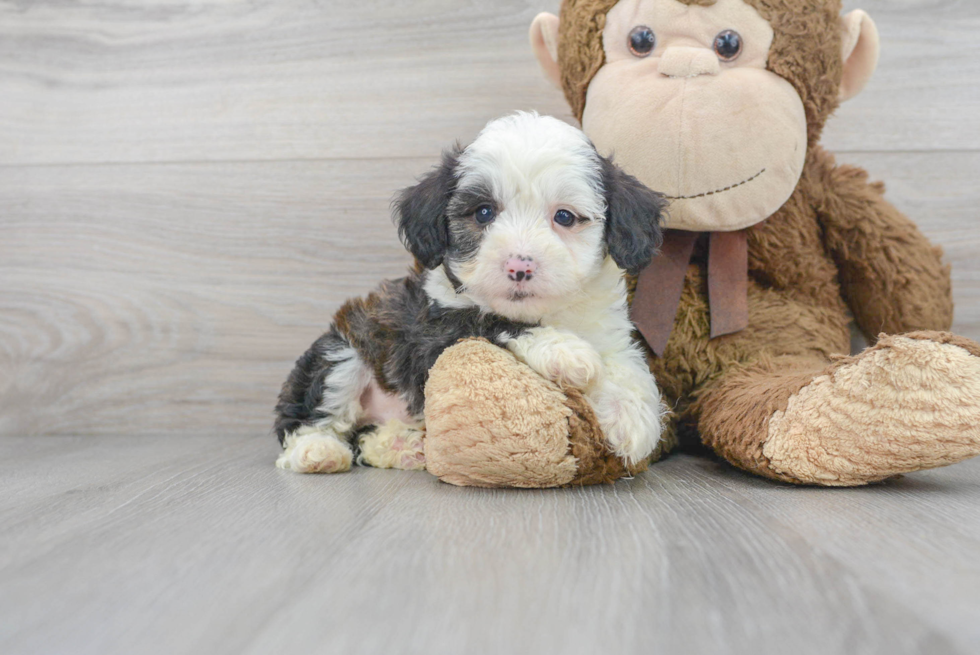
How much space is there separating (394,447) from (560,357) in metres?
0.54

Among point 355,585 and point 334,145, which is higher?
point 334,145

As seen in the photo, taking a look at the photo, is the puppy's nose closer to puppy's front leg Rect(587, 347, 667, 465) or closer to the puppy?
the puppy

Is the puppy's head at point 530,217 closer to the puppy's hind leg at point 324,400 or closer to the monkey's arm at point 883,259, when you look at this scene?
the puppy's hind leg at point 324,400

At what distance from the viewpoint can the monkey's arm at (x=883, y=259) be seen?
1750 millimetres

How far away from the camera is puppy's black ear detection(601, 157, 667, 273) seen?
1396 millimetres

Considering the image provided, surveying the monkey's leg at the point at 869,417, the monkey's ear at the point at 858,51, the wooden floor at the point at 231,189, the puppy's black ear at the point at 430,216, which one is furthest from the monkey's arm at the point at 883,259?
the puppy's black ear at the point at 430,216

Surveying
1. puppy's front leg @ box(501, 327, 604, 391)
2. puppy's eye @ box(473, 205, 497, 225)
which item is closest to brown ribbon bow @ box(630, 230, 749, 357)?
puppy's front leg @ box(501, 327, 604, 391)

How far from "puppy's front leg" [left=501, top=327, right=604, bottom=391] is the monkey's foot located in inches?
13.8

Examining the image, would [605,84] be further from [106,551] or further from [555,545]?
[106,551]

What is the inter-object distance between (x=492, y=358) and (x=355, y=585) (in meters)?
0.52

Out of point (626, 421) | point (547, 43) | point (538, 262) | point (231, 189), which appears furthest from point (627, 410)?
point (231, 189)

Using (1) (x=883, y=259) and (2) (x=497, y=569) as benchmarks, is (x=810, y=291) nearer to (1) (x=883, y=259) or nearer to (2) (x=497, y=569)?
(1) (x=883, y=259)

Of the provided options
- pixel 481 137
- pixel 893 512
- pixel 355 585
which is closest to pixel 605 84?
pixel 481 137

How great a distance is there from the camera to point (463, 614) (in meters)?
0.83
